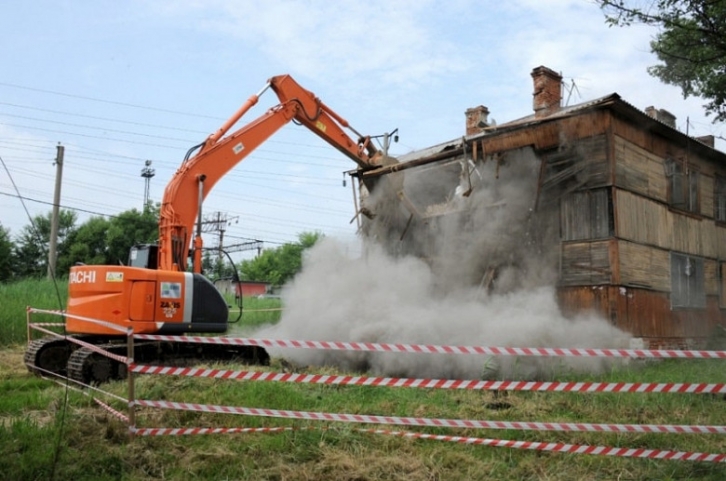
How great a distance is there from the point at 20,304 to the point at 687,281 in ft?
57.0

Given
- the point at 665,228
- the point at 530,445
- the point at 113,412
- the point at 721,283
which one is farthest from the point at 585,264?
the point at 113,412

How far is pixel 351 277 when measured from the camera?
14.6m

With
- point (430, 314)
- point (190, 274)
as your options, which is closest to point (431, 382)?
point (190, 274)

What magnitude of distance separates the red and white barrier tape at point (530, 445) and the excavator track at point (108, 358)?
3950 mm

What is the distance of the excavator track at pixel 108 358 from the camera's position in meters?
9.41

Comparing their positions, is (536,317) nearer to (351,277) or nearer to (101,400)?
(351,277)

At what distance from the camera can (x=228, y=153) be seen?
39.6ft

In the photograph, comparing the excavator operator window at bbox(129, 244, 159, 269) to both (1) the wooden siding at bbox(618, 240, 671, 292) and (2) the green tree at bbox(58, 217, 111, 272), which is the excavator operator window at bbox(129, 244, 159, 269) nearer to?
(1) the wooden siding at bbox(618, 240, 671, 292)

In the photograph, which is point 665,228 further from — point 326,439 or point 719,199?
point 326,439

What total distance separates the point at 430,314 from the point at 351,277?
2.62m

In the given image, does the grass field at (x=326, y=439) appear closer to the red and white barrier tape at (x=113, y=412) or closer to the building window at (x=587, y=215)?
the red and white barrier tape at (x=113, y=412)

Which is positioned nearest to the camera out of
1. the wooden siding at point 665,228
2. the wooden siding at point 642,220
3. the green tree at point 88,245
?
the wooden siding at point 642,220

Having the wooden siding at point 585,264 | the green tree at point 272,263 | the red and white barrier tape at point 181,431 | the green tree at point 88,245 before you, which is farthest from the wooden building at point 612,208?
the green tree at point 272,263

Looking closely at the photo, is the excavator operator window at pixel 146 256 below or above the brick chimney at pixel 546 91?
below
